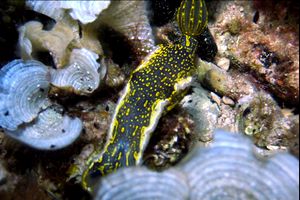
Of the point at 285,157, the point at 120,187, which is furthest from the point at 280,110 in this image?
the point at 120,187

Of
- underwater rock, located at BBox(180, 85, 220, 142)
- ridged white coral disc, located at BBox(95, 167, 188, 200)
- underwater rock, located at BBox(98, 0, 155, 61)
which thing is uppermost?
underwater rock, located at BBox(98, 0, 155, 61)

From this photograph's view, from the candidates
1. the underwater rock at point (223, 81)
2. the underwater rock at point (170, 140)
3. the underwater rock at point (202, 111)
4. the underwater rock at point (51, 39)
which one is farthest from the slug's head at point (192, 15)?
the underwater rock at point (51, 39)

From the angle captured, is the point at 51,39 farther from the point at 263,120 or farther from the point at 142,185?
the point at 263,120

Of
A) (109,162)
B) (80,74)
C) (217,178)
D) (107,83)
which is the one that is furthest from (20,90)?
(217,178)

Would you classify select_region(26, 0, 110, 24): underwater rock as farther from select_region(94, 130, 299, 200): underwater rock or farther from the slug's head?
select_region(94, 130, 299, 200): underwater rock

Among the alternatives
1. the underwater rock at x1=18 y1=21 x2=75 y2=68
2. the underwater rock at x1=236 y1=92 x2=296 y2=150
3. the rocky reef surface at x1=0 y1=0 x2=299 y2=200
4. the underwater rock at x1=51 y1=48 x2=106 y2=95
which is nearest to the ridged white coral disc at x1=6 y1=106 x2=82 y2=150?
the rocky reef surface at x1=0 y1=0 x2=299 y2=200

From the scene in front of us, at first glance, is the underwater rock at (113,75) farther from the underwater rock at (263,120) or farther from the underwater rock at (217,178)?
the underwater rock at (217,178)
